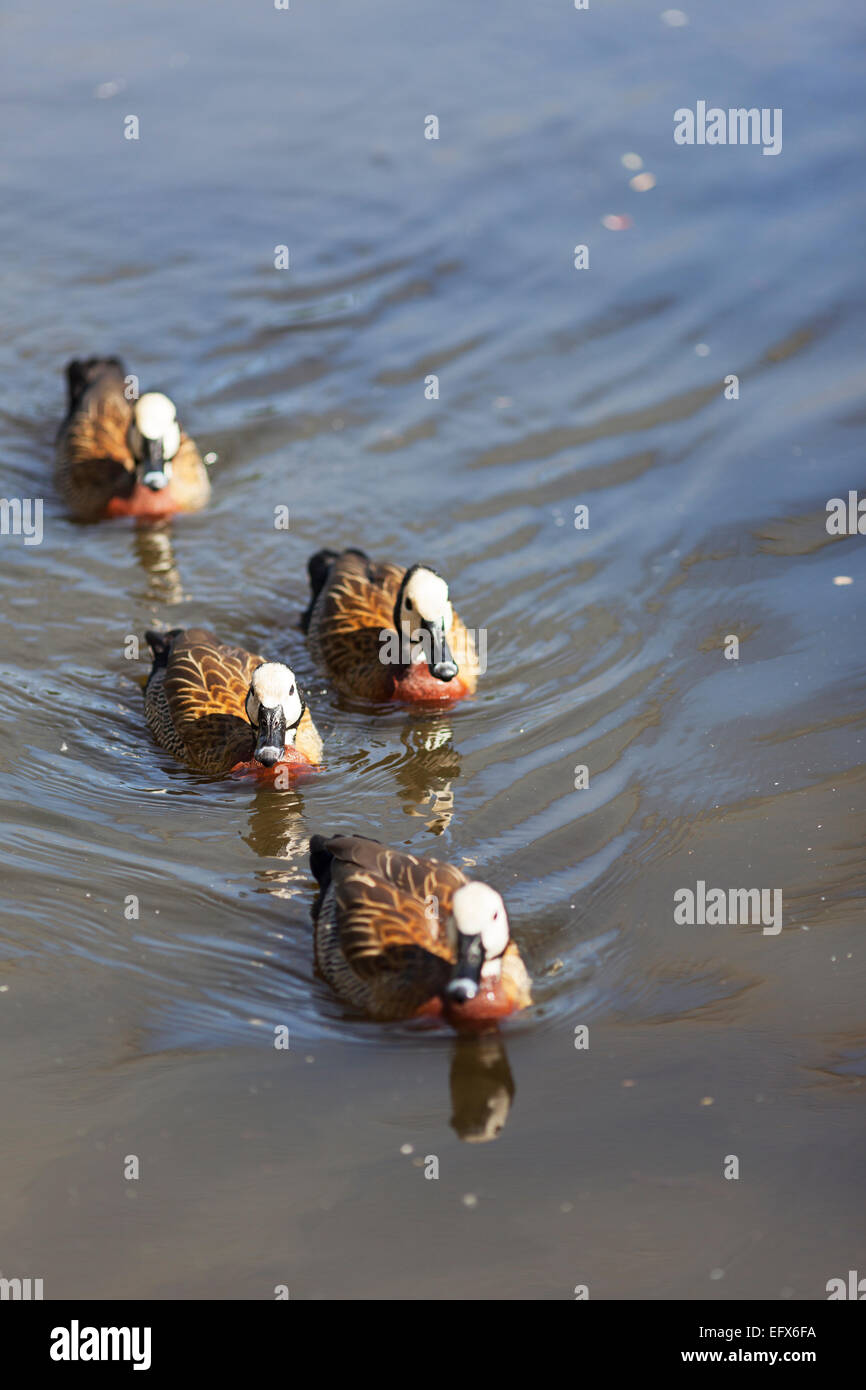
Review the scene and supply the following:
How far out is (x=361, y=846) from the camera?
939cm

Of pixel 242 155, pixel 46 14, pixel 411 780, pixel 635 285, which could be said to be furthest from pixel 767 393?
pixel 46 14

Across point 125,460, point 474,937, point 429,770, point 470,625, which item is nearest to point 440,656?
point 429,770

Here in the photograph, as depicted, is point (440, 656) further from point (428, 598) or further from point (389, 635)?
point (389, 635)

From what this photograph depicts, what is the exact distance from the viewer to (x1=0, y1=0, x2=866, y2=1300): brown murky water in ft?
25.6

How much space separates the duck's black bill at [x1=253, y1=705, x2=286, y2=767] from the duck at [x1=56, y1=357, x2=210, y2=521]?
14.2 ft

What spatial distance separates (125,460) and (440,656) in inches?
188

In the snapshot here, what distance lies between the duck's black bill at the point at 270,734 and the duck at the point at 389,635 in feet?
4.44

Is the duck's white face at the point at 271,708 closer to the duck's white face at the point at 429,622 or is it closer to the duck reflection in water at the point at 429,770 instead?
the duck reflection in water at the point at 429,770

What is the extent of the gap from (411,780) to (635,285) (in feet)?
28.3

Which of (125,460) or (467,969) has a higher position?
(125,460)

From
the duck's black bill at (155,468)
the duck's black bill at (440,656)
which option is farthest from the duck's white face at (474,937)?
the duck's black bill at (155,468)

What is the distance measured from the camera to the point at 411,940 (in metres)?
8.80

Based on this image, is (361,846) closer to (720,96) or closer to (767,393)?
(767,393)

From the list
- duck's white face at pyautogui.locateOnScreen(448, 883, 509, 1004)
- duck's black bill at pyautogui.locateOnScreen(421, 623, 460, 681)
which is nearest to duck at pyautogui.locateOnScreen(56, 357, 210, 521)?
duck's black bill at pyautogui.locateOnScreen(421, 623, 460, 681)
